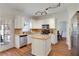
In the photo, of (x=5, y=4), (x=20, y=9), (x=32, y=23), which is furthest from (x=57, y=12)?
(x=5, y=4)

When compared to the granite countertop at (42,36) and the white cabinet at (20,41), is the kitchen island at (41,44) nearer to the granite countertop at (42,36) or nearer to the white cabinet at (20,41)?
the granite countertop at (42,36)

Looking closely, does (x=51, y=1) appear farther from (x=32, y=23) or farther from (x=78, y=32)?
(x=78, y=32)

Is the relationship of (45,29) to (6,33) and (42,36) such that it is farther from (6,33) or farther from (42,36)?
(6,33)

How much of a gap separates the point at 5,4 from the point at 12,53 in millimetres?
838

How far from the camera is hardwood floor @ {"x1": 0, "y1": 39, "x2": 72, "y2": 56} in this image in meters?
1.51

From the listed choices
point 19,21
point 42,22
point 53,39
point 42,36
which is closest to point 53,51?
point 53,39

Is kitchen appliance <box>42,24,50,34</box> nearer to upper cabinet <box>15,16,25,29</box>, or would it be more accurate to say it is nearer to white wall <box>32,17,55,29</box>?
white wall <box>32,17,55,29</box>

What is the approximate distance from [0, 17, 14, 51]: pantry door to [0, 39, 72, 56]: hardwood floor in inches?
4.0

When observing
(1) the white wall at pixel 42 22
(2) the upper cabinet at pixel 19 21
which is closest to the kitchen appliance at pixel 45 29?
(1) the white wall at pixel 42 22

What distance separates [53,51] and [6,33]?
2.88ft

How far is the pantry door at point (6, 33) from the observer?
1.47 meters

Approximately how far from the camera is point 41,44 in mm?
1546

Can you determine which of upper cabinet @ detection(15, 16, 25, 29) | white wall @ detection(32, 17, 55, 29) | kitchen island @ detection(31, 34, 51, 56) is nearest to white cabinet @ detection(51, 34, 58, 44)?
kitchen island @ detection(31, 34, 51, 56)

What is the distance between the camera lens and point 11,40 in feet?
5.05
